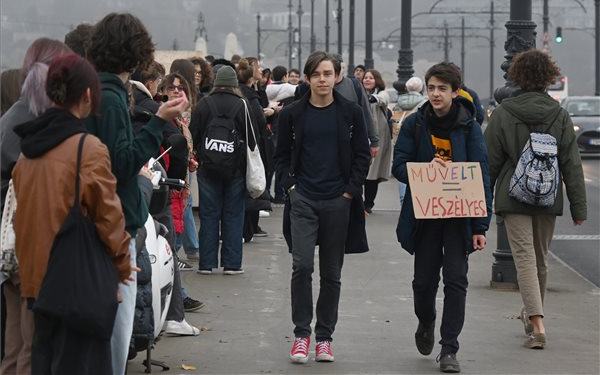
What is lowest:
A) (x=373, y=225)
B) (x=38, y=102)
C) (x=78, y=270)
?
(x=373, y=225)

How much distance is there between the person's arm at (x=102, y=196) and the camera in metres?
5.36

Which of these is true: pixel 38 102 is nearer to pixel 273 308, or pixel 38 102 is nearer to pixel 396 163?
pixel 396 163

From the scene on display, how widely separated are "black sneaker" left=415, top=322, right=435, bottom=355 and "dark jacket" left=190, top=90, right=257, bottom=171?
347 cm

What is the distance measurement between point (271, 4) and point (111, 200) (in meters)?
166

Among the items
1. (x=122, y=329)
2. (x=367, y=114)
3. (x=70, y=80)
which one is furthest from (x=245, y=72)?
(x=70, y=80)

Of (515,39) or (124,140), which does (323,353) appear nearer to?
(124,140)

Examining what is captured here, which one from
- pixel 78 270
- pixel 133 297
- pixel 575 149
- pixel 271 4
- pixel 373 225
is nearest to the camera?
pixel 78 270

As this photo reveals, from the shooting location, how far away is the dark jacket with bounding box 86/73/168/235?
5.76m

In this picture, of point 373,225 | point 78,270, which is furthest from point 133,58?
point 373,225

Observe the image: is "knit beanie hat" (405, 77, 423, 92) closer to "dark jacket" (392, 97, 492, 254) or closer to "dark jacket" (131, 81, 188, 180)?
"dark jacket" (131, 81, 188, 180)

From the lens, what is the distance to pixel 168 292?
775 cm

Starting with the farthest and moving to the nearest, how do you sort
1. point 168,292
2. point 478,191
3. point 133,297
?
1. point 478,191
2. point 168,292
3. point 133,297

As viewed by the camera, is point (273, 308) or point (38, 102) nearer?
point (38, 102)

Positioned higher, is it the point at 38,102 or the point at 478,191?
the point at 38,102
